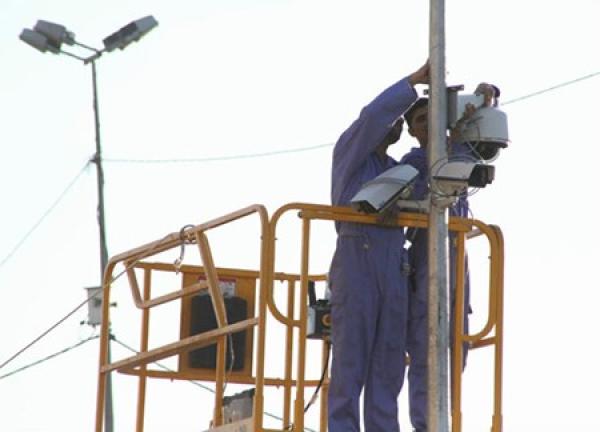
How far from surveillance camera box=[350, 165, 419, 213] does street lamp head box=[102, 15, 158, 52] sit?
14.4 m

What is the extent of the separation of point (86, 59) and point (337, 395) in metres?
15.6

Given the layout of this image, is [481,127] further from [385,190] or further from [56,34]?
[56,34]

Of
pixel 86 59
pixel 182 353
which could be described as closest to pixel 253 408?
pixel 182 353

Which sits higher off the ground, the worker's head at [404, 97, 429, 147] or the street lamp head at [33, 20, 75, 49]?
the street lamp head at [33, 20, 75, 49]

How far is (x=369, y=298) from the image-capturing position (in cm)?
1631

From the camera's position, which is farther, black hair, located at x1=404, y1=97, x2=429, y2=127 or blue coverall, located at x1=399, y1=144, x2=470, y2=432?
black hair, located at x1=404, y1=97, x2=429, y2=127

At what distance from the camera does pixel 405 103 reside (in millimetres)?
16312

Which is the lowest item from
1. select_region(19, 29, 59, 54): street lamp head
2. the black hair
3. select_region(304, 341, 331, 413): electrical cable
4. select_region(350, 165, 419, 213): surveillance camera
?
select_region(304, 341, 331, 413): electrical cable

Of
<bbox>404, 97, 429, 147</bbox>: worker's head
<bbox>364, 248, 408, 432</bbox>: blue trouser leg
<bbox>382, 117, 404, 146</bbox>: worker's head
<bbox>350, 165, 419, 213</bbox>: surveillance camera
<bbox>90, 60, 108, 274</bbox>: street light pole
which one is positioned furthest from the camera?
<bbox>90, 60, 108, 274</bbox>: street light pole

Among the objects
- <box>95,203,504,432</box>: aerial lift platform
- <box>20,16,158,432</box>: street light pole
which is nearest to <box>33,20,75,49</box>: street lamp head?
<box>20,16,158,432</box>: street light pole

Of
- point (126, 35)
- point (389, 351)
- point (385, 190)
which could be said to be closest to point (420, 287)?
point (389, 351)

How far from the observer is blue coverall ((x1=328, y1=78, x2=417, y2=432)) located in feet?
53.4

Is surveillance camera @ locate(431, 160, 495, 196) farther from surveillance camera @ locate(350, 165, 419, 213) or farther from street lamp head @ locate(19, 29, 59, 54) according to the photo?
street lamp head @ locate(19, 29, 59, 54)

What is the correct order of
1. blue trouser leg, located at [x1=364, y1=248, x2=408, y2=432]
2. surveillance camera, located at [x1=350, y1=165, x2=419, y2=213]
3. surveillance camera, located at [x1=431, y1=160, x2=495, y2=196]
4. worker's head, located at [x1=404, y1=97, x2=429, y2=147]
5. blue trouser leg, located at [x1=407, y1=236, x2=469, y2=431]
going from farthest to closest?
worker's head, located at [x1=404, y1=97, x2=429, y2=147], blue trouser leg, located at [x1=407, y1=236, x2=469, y2=431], blue trouser leg, located at [x1=364, y1=248, x2=408, y2=432], surveillance camera, located at [x1=350, y1=165, x2=419, y2=213], surveillance camera, located at [x1=431, y1=160, x2=495, y2=196]
